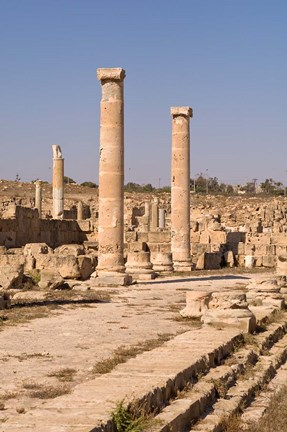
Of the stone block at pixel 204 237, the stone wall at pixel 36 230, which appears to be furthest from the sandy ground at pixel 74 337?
the stone block at pixel 204 237

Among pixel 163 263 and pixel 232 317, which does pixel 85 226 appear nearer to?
pixel 163 263

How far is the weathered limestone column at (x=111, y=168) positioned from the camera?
73.4 ft

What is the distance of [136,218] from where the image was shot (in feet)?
168

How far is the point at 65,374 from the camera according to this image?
29.1 ft

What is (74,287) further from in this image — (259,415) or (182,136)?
(259,415)

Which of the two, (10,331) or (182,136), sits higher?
(182,136)

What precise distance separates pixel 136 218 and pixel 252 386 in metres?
42.5

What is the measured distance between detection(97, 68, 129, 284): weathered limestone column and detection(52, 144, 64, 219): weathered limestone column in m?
20.0

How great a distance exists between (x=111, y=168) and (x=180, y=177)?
6.87 metres

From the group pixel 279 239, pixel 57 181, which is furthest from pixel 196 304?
pixel 57 181

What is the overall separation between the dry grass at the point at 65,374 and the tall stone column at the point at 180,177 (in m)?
19.6

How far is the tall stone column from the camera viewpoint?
94.6 feet

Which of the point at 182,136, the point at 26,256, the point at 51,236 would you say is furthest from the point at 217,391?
the point at 51,236

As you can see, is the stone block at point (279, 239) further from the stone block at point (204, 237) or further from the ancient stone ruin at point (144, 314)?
the stone block at point (204, 237)
